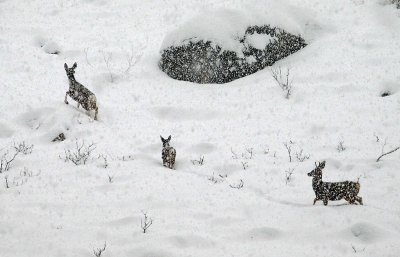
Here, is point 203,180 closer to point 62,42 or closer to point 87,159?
point 87,159

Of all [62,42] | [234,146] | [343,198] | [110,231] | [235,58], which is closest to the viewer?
[110,231]

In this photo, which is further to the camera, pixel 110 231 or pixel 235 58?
pixel 235 58

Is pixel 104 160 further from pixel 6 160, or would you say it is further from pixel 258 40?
pixel 258 40

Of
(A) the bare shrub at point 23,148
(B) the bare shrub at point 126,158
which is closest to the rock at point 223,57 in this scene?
(B) the bare shrub at point 126,158

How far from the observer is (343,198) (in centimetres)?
502

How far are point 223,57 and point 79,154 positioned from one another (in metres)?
4.96

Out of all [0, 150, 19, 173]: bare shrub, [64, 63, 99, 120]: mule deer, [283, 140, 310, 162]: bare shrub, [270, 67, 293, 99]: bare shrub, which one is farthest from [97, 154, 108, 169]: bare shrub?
[270, 67, 293, 99]: bare shrub

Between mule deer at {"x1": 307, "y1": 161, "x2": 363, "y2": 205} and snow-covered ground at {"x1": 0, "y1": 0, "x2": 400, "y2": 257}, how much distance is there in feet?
0.47

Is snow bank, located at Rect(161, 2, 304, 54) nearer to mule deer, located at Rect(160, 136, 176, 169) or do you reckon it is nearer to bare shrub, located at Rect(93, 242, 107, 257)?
mule deer, located at Rect(160, 136, 176, 169)

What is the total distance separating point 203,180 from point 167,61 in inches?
200

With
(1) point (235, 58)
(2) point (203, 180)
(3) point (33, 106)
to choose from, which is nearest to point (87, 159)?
(2) point (203, 180)

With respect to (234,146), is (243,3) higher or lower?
higher

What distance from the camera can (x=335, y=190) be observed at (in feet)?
16.1

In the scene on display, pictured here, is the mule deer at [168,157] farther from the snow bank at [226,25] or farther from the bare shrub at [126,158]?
the snow bank at [226,25]
